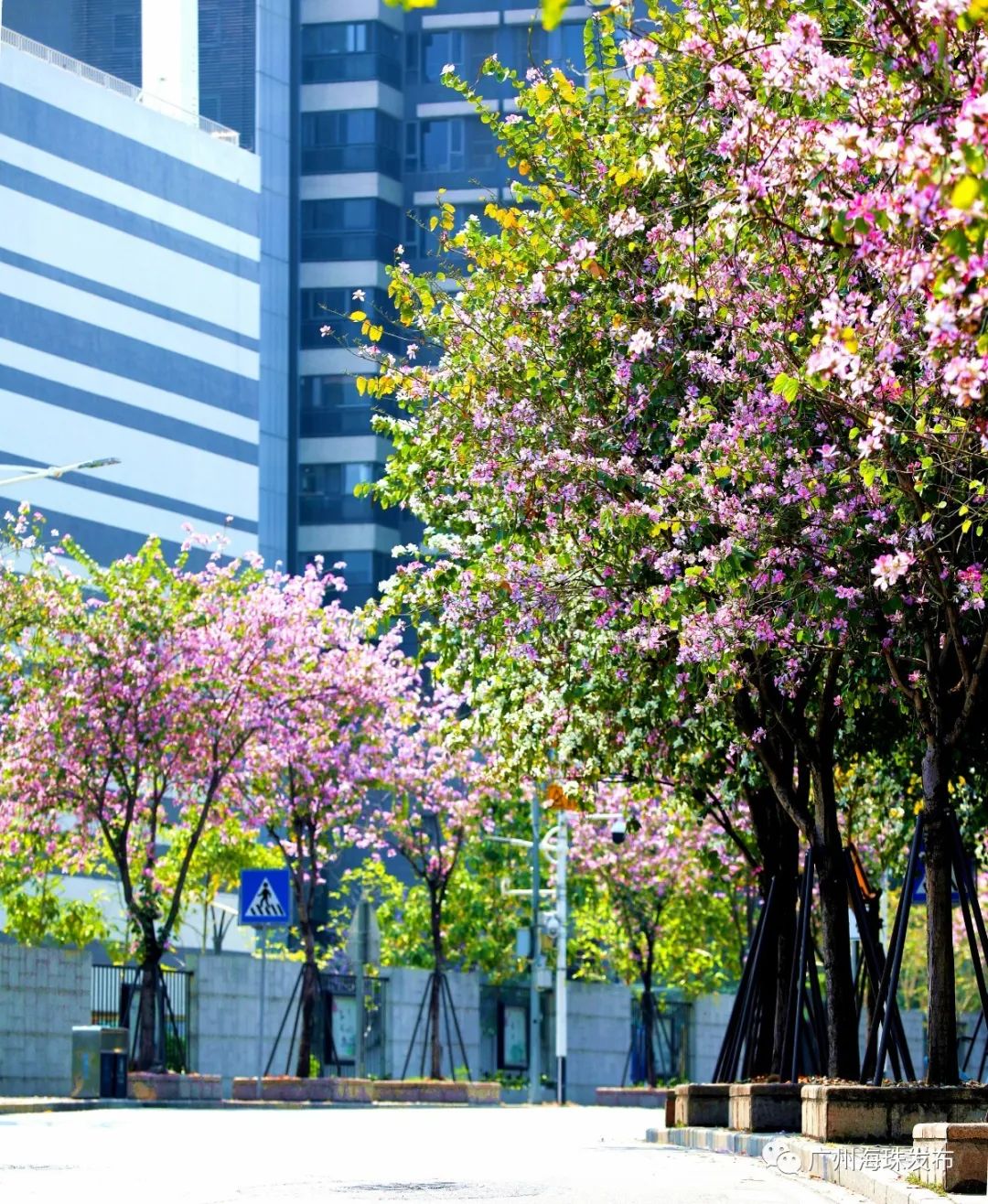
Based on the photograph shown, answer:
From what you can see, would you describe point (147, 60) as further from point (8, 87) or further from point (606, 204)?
point (606, 204)

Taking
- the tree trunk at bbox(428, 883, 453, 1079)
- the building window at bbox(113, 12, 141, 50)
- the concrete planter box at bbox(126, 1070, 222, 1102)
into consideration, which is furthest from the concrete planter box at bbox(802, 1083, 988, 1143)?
the building window at bbox(113, 12, 141, 50)

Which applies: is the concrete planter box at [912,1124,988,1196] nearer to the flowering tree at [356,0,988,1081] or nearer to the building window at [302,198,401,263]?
the flowering tree at [356,0,988,1081]

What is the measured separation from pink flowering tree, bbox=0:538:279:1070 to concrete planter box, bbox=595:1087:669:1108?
16452 millimetres

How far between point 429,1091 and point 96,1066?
35.3 feet

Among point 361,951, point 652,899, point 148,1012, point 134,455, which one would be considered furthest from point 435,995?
point 134,455

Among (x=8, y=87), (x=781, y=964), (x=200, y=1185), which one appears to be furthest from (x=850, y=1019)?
(x=8, y=87)

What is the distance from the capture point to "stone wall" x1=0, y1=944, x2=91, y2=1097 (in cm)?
3769

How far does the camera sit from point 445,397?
21.0 meters

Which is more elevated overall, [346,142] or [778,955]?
[346,142]

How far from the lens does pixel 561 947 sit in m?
55.7

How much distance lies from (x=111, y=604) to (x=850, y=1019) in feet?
62.9

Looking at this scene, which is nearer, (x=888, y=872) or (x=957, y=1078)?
(x=957, y=1078)

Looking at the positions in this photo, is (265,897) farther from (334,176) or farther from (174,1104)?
(334,176)

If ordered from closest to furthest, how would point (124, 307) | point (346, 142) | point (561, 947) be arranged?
point (561, 947) < point (124, 307) < point (346, 142)
